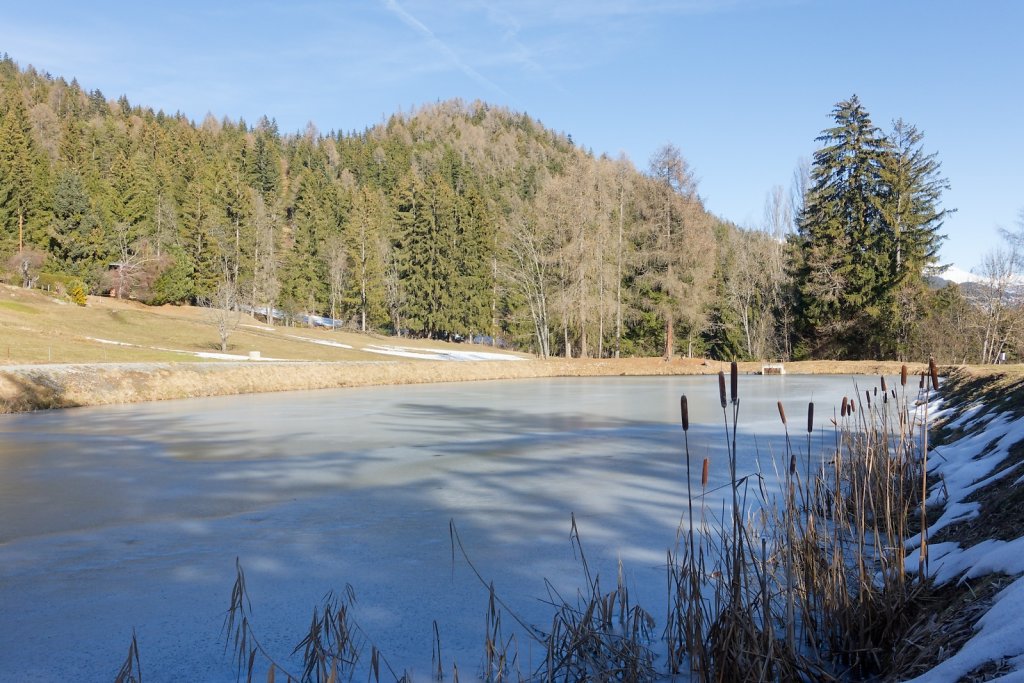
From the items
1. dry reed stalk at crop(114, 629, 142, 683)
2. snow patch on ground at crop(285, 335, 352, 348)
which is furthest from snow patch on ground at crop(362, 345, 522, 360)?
dry reed stalk at crop(114, 629, 142, 683)

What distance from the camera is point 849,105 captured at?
117 ft

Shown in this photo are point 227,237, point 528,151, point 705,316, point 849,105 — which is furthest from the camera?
point 528,151

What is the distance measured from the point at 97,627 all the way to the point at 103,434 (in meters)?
8.20

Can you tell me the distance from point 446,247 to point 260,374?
35389 mm

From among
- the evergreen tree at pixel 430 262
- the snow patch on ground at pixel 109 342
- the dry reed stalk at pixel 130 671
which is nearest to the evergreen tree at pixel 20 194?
the evergreen tree at pixel 430 262

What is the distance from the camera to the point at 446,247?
55.2 metres

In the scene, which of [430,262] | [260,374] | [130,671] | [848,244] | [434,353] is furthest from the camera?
[430,262]

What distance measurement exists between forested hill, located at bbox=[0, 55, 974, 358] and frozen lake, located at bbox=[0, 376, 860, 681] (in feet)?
77.9

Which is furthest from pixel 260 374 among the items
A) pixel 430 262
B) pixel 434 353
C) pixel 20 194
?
pixel 20 194

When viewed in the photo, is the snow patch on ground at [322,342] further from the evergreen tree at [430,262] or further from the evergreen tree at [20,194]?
the evergreen tree at [20,194]

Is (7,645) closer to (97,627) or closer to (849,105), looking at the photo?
(97,627)

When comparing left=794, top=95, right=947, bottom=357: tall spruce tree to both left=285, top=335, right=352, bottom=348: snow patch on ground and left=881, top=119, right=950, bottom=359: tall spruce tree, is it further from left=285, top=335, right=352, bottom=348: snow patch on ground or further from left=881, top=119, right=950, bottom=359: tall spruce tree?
left=285, top=335, right=352, bottom=348: snow patch on ground

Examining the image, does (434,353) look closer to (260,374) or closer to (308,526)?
(260,374)

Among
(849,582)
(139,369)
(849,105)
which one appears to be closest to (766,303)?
(849,105)
